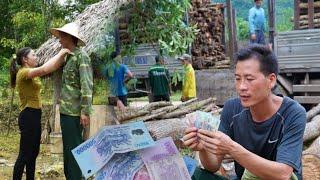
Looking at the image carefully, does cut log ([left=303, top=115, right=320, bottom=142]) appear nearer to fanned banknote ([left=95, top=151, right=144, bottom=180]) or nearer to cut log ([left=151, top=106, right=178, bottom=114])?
cut log ([left=151, top=106, right=178, bottom=114])

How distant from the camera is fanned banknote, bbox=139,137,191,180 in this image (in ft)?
9.00

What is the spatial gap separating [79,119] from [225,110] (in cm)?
231

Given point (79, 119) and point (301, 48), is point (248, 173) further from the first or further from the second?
point (301, 48)

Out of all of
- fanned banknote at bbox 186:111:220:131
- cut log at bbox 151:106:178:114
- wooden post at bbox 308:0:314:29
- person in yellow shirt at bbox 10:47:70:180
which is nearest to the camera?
fanned banknote at bbox 186:111:220:131

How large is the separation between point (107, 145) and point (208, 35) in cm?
1321

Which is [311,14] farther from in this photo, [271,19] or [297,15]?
[271,19]

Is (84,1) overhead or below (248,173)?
overhead

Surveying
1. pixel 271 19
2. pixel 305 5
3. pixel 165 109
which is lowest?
pixel 165 109

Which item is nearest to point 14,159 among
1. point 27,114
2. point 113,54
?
point 113,54

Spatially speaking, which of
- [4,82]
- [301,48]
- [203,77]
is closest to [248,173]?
[301,48]

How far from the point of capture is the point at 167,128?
7410mm

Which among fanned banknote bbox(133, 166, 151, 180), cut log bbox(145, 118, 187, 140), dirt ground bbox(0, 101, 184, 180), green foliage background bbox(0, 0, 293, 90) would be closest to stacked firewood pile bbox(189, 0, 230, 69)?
green foliage background bbox(0, 0, 293, 90)

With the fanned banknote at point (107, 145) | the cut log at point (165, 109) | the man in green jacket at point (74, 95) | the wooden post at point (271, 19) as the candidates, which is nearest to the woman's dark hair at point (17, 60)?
the man in green jacket at point (74, 95)

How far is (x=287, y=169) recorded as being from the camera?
7.75 ft
